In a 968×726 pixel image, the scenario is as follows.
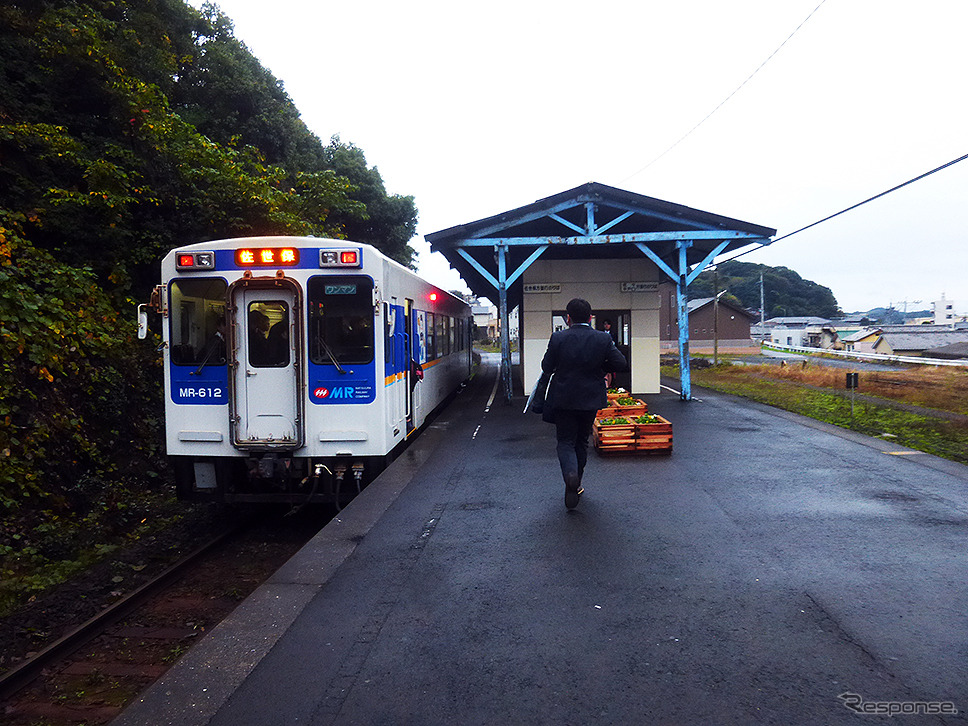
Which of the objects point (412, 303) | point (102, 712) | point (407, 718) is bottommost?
point (102, 712)

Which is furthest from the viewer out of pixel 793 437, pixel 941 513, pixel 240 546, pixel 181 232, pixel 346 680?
pixel 181 232

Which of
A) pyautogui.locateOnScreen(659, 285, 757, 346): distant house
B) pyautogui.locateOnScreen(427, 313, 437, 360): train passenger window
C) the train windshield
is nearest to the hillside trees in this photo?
pyautogui.locateOnScreen(659, 285, 757, 346): distant house

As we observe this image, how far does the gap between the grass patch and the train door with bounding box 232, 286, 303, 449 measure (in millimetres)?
8210

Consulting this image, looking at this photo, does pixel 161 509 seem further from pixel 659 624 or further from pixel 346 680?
pixel 659 624

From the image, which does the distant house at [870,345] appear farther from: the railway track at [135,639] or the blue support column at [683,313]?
the railway track at [135,639]

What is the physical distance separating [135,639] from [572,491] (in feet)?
12.1

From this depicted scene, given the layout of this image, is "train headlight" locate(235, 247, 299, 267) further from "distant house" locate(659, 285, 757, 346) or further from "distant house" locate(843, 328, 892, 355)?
"distant house" locate(659, 285, 757, 346)

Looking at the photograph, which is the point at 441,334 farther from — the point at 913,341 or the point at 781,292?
the point at 781,292

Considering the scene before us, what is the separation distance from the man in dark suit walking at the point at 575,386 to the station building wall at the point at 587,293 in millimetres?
10928

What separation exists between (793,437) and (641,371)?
7.36 meters

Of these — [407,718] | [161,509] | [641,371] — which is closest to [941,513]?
[407,718]

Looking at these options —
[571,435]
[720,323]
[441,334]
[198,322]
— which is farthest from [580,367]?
[720,323]

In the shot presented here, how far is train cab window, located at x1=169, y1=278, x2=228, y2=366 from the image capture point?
6738 millimetres

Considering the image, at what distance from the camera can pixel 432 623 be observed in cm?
376
